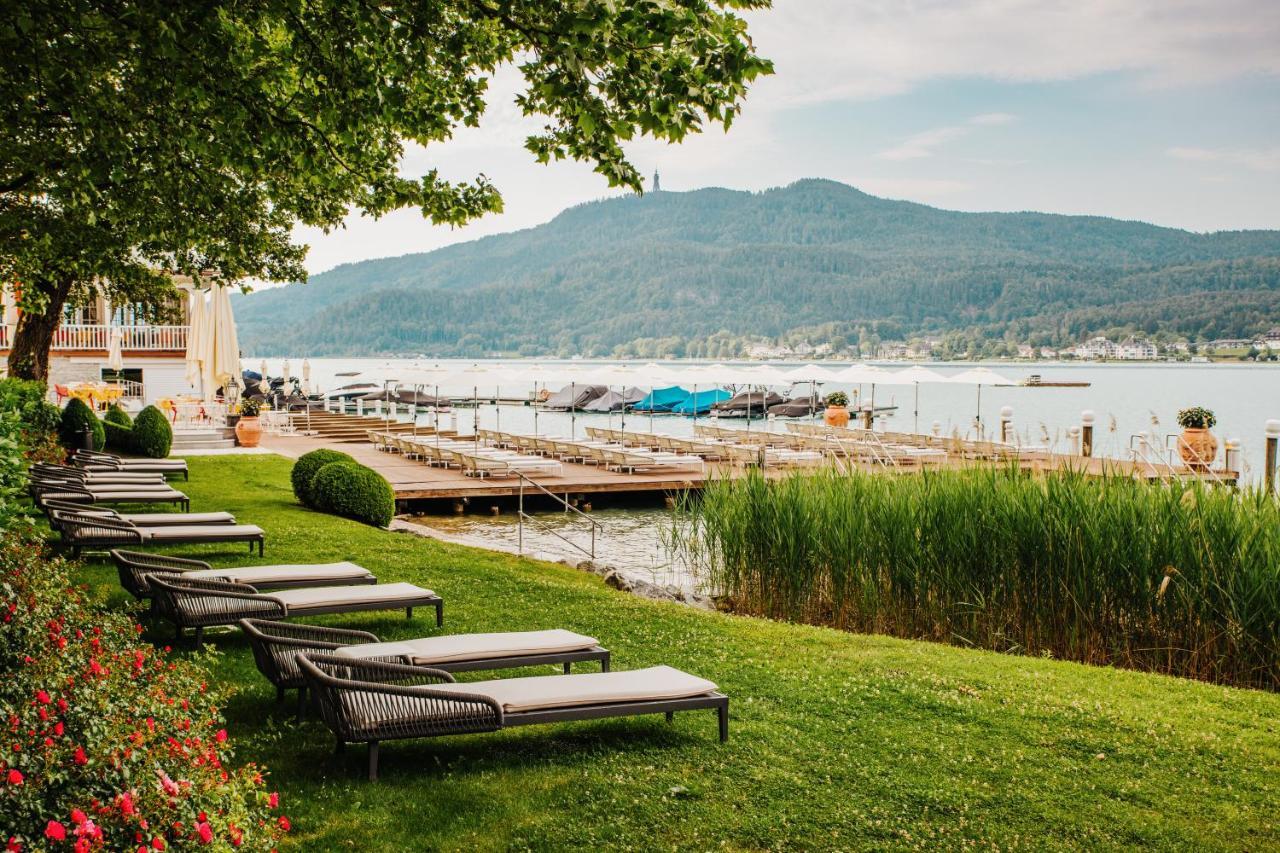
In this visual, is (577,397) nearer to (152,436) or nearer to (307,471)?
(152,436)

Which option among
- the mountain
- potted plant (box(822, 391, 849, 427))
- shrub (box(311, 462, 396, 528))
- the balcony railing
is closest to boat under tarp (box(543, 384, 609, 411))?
the balcony railing

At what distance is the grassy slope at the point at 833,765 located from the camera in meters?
4.03

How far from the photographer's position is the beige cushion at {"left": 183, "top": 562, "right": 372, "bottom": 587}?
7.61 meters

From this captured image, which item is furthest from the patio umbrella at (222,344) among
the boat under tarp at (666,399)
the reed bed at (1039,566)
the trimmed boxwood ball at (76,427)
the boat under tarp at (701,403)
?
the boat under tarp at (666,399)

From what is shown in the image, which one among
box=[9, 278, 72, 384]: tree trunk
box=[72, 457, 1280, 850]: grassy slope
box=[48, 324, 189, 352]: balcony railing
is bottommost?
box=[72, 457, 1280, 850]: grassy slope

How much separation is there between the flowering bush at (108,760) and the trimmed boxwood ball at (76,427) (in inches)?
651

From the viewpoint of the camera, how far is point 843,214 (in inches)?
7165

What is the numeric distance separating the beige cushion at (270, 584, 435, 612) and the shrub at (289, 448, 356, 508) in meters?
7.04

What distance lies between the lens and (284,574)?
7887 mm

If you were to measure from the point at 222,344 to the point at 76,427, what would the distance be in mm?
8318

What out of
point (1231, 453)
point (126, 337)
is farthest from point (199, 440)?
point (1231, 453)

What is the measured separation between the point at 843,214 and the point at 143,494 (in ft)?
587

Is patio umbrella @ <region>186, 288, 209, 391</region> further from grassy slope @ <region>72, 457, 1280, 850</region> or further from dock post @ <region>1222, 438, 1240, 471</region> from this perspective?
dock post @ <region>1222, 438, 1240, 471</region>

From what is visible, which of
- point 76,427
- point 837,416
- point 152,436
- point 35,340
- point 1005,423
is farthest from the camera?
→ point 837,416
